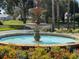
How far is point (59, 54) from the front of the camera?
8.51m

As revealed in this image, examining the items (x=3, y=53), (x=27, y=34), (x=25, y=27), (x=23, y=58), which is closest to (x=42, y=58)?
(x=23, y=58)

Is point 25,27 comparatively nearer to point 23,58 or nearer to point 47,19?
point 47,19

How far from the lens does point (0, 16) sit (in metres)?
74.4

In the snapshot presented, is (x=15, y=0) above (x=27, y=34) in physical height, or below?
above

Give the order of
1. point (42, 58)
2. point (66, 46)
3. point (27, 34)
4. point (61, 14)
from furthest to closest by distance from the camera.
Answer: point (61, 14) → point (27, 34) → point (66, 46) → point (42, 58)

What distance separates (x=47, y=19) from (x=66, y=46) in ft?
101

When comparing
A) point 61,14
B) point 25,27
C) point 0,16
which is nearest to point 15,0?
point 61,14

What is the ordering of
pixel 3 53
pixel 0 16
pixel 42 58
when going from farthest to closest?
pixel 0 16 → pixel 3 53 → pixel 42 58

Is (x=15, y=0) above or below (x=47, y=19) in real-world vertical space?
above

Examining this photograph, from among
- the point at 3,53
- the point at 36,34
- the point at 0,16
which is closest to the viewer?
the point at 3,53

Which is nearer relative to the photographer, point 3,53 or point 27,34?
point 3,53

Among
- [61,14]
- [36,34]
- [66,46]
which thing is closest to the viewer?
Result: [66,46]

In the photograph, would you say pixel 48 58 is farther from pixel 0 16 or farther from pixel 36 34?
pixel 0 16

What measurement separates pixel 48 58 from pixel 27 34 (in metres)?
12.2
